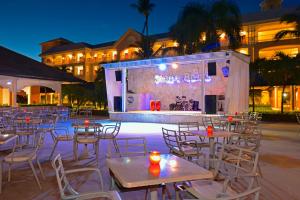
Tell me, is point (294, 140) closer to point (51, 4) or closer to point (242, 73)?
point (242, 73)

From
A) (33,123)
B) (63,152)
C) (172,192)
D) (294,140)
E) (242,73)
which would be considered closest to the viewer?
(172,192)

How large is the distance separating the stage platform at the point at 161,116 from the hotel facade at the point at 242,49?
18.5 ft

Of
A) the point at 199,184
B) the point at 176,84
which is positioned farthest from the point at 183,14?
the point at 199,184

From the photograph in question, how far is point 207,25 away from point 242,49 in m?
9.79

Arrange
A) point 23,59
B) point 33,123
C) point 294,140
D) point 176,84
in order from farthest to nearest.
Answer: point 23,59, point 176,84, point 294,140, point 33,123

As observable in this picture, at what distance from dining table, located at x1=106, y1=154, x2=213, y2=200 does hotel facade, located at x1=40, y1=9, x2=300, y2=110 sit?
52.2 ft

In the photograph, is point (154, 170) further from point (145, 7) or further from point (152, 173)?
point (145, 7)

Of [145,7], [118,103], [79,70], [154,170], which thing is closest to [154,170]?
[154,170]

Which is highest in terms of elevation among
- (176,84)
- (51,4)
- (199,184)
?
(51,4)

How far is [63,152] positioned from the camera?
688cm

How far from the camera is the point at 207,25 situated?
16.8m

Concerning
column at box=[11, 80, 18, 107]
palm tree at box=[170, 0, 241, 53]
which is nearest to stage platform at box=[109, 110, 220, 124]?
palm tree at box=[170, 0, 241, 53]

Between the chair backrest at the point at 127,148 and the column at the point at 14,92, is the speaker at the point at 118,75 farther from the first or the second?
the chair backrest at the point at 127,148

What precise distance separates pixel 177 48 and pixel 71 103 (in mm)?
11622
